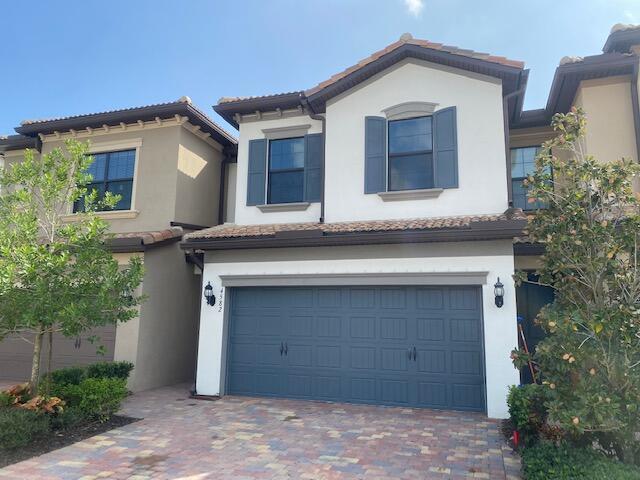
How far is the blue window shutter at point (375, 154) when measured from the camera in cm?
1017

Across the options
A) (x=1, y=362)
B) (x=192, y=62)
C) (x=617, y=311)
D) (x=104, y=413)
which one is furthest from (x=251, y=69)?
(x=617, y=311)

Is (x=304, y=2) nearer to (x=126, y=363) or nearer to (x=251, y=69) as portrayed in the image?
(x=251, y=69)

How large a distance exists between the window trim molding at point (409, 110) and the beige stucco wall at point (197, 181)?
18.5 ft

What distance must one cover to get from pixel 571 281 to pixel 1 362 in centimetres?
1348

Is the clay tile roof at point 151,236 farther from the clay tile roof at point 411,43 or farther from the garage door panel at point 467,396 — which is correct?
the garage door panel at point 467,396

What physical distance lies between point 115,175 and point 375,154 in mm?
→ 7455

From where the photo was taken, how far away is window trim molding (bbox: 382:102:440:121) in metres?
10.1

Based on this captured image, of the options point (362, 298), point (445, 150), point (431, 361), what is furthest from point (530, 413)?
point (445, 150)

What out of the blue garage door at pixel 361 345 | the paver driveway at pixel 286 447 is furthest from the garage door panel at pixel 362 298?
the paver driveway at pixel 286 447

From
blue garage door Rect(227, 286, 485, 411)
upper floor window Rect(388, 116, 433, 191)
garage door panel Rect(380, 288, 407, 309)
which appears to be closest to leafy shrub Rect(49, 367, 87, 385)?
blue garage door Rect(227, 286, 485, 411)

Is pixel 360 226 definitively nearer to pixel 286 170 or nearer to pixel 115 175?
pixel 286 170

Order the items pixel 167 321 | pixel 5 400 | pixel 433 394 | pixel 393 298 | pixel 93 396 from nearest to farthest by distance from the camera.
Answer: pixel 5 400 → pixel 93 396 → pixel 433 394 → pixel 393 298 → pixel 167 321

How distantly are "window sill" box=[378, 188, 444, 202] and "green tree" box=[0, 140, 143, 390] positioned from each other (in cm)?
526

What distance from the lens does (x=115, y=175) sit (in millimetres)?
12875
